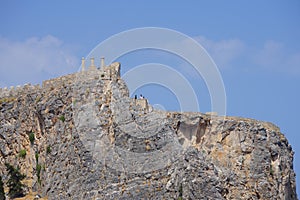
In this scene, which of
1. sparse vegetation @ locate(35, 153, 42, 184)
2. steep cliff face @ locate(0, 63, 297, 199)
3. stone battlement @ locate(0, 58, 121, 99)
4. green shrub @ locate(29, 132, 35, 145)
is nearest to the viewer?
steep cliff face @ locate(0, 63, 297, 199)

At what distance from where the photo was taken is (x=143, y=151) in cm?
9188

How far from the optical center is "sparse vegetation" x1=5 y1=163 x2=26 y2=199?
97000 mm

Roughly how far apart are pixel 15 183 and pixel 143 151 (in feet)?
37.5

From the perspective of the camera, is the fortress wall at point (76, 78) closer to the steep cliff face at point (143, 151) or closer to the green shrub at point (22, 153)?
the steep cliff face at point (143, 151)

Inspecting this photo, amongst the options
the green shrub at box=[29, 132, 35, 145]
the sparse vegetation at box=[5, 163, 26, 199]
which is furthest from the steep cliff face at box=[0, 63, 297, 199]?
the green shrub at box=[29, 132, 35, 145]

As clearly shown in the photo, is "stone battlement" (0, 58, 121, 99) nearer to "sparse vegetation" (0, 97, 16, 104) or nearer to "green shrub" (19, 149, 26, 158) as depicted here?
"sparse vegetation" (0, 97, 16, 104)

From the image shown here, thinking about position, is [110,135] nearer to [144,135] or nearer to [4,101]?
[144,135]

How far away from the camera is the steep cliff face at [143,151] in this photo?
90875 millimetres

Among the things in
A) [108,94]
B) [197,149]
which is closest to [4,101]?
[108,94]

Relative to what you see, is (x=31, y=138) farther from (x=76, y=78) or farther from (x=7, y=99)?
(x=76, y=78)

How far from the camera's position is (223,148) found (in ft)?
307

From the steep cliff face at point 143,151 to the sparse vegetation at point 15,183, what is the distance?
0.82m

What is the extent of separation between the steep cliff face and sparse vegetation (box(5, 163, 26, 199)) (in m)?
0.82

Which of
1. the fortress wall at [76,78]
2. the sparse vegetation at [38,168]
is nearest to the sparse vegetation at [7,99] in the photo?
the fortress wall at [76,78]
